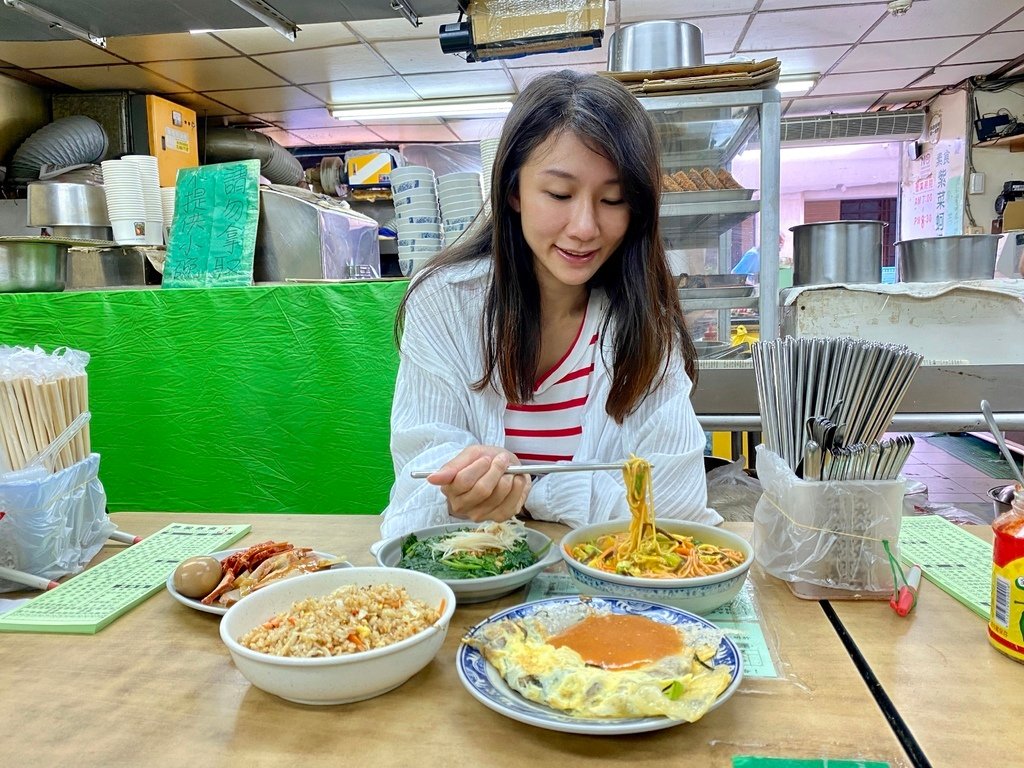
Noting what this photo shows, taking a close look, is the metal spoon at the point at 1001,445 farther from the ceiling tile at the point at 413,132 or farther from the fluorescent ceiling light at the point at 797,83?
the ceiling tile at the point at 413,132

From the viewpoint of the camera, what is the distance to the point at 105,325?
8.76ft

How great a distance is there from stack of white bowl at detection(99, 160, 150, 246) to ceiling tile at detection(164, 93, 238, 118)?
12.6 ft

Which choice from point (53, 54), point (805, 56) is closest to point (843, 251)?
point (805, 56)

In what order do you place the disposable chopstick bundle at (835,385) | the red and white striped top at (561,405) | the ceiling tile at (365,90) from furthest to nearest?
the ceiling tile at (365,90) < the red and white striped top at (561,405) < the disposable chopstick bundle at (835,385)

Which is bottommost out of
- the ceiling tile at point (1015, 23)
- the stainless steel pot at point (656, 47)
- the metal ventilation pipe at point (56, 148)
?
the stainless steel pot at point (656, 47)

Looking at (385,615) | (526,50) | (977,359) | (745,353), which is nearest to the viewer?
(385,615)

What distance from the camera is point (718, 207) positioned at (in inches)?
109

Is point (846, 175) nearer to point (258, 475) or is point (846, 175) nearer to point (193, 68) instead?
point (193, 68)

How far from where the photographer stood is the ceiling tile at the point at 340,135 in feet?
25.9

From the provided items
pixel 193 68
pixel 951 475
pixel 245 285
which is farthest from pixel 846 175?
pixel 245 285

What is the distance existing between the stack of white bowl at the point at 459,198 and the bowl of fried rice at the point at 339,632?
6.07 feet

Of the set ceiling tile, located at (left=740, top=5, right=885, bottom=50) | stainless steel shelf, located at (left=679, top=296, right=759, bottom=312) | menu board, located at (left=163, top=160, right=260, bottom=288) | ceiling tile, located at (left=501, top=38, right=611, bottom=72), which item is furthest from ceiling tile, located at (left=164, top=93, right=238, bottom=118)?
stainless steel shelf, located at (left=679, top=296, right=759, bottom=312)

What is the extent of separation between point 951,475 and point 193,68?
737cm

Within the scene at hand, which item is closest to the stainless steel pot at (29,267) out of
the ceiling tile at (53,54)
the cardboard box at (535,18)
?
the cardboard box at (535,18)
